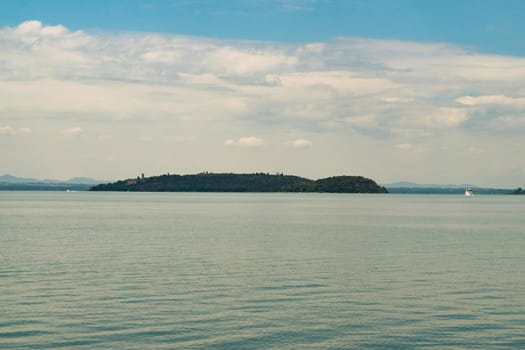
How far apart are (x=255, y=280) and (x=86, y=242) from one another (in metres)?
33.9

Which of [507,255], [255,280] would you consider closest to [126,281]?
[255,280]

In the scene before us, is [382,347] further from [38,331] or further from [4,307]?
[4,307]

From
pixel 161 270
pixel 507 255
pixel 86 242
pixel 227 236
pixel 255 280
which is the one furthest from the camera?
pixel 227 236

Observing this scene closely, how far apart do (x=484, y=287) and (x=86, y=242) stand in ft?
Answer: 148

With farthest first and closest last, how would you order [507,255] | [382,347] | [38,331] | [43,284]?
[507,255] → [43,284] → [38,331] → [382,347]

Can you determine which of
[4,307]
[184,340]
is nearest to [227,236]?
[4,307]

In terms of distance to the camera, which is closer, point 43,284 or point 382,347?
point 382,347

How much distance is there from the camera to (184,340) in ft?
93.1

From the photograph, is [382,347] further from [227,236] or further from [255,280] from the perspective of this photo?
[227,236]

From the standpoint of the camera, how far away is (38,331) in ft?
97.3

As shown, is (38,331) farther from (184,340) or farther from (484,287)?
(484,287)

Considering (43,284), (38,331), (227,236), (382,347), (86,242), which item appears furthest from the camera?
(227,236)

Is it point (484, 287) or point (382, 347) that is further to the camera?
point (484, 287)

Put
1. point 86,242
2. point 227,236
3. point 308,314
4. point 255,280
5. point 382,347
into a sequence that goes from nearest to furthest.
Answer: point 382,347 < point 308,314 < point 255,280 < point 86,242 < point 227,236
